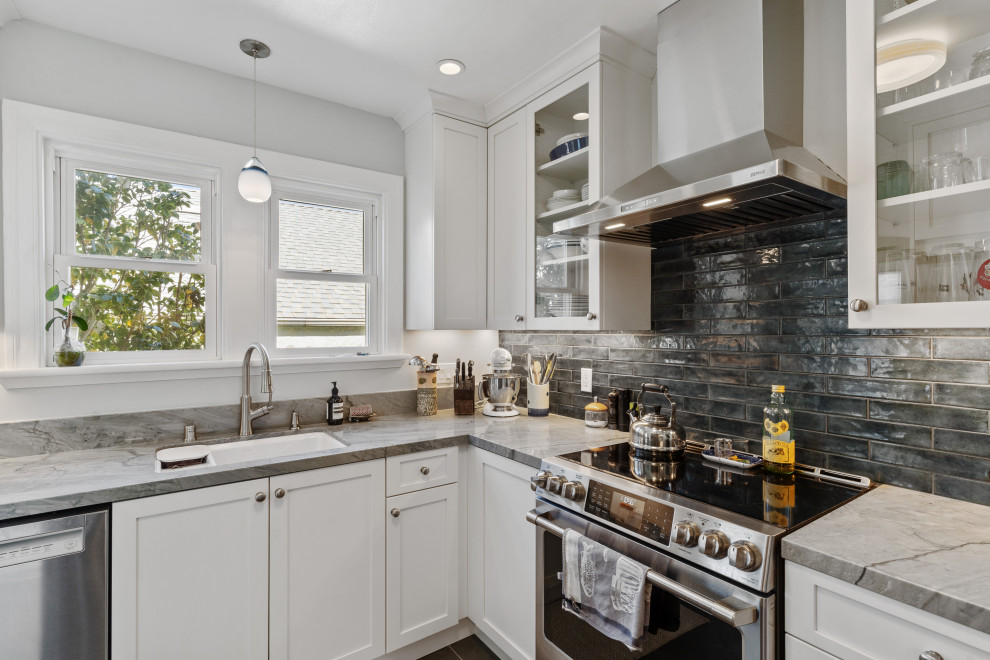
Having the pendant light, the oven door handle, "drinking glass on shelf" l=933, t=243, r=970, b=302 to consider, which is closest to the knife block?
the pendant light

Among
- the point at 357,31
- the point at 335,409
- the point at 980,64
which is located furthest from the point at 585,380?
the point at 357,31

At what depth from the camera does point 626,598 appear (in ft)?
4.34

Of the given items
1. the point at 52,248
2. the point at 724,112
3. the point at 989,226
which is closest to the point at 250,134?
the point at 52,248

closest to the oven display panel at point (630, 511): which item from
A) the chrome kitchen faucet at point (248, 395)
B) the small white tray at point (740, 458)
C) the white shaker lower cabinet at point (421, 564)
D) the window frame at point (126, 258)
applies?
the small white tray at point (740, 458)

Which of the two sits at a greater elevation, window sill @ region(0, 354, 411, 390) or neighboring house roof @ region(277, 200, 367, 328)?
neighboring house roof @ region(277, 200, 367, 328)

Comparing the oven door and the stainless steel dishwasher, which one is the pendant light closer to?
the stainless steel dishwasher

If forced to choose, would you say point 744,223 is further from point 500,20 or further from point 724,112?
point 500,20

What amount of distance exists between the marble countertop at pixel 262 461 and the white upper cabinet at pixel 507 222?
547 mm

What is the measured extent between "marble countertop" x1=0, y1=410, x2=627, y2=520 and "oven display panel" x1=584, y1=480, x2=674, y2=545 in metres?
0.30

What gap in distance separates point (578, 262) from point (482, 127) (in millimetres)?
1037

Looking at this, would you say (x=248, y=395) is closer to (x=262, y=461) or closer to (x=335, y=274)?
(x=262, y=461)

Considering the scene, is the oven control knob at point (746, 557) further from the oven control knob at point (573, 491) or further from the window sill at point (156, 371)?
the window sill at point (156, 371)

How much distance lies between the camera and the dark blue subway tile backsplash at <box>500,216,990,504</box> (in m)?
1.32

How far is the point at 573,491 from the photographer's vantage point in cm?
155
